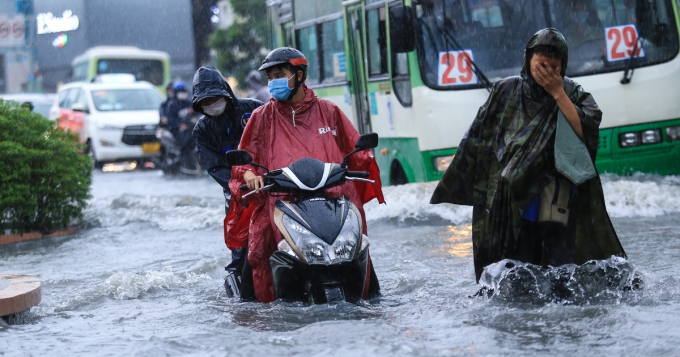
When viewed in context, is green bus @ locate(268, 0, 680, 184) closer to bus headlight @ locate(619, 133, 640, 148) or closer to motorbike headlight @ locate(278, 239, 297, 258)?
bus headlight @ locate(619, 133, 640, 148)

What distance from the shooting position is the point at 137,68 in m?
34.5

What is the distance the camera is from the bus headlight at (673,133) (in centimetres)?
1025

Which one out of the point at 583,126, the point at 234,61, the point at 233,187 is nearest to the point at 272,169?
the point at 233,187

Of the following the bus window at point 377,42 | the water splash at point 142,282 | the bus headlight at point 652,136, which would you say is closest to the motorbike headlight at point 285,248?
the water splash at point 142,282

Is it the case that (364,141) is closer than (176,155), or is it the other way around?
(364,141)

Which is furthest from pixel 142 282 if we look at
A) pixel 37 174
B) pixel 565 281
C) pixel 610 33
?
pixel 610 33

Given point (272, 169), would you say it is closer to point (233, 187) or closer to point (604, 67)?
point (233, 187)

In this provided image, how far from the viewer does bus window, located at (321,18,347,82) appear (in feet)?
42.1

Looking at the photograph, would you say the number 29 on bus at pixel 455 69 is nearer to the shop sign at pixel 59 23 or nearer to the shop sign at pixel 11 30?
the shop sign at pixel 59 23

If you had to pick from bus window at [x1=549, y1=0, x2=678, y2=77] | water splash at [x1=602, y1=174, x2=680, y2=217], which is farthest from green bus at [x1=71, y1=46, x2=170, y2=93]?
water splash at [x1=602, y1=174, x2=680, y2=217]

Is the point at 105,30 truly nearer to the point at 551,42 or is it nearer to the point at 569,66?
the point at 569,66

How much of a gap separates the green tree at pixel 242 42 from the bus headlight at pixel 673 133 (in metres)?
17.2

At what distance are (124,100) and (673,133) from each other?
46.5 ft

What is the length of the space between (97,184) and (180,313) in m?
12.7
